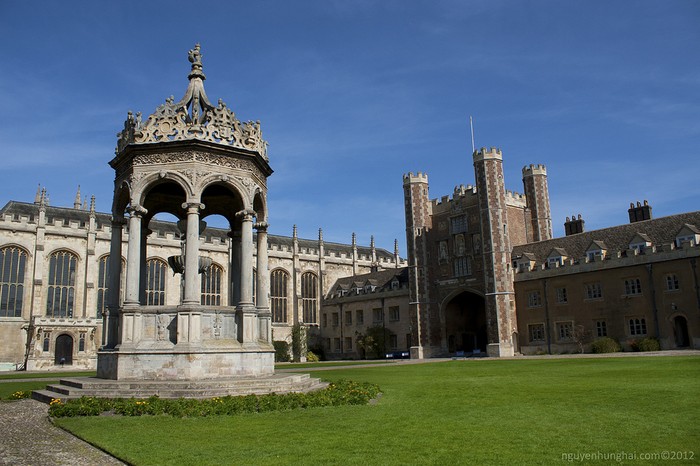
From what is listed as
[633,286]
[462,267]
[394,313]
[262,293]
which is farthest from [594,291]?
[262,293]

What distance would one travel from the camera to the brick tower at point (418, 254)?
51750mm

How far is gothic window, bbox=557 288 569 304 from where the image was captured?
145ft

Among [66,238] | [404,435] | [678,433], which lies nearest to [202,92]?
[404,435]

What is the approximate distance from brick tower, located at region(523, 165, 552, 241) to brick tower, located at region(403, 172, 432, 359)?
9.63 meters

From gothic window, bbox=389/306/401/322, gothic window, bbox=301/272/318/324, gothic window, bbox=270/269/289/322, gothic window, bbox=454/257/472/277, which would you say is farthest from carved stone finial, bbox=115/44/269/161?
→ gothic window, bbox=301/272/318/324

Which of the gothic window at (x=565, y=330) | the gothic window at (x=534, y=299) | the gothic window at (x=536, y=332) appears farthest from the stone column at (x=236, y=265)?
the gothic window at (x=536, y=332)

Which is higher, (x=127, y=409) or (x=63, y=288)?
(x=63, y=288)

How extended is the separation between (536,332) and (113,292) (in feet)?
122

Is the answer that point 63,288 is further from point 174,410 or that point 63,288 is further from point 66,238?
point 174,410

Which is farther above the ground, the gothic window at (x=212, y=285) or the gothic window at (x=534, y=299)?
the gothic window at (x=212, y=285)

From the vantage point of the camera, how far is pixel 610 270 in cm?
4172

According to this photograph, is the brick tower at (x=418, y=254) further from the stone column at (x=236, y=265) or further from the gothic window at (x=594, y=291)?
the stone column at (x=236, y=265)

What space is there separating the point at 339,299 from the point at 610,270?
30809mm

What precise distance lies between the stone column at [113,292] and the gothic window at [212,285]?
40.8m
